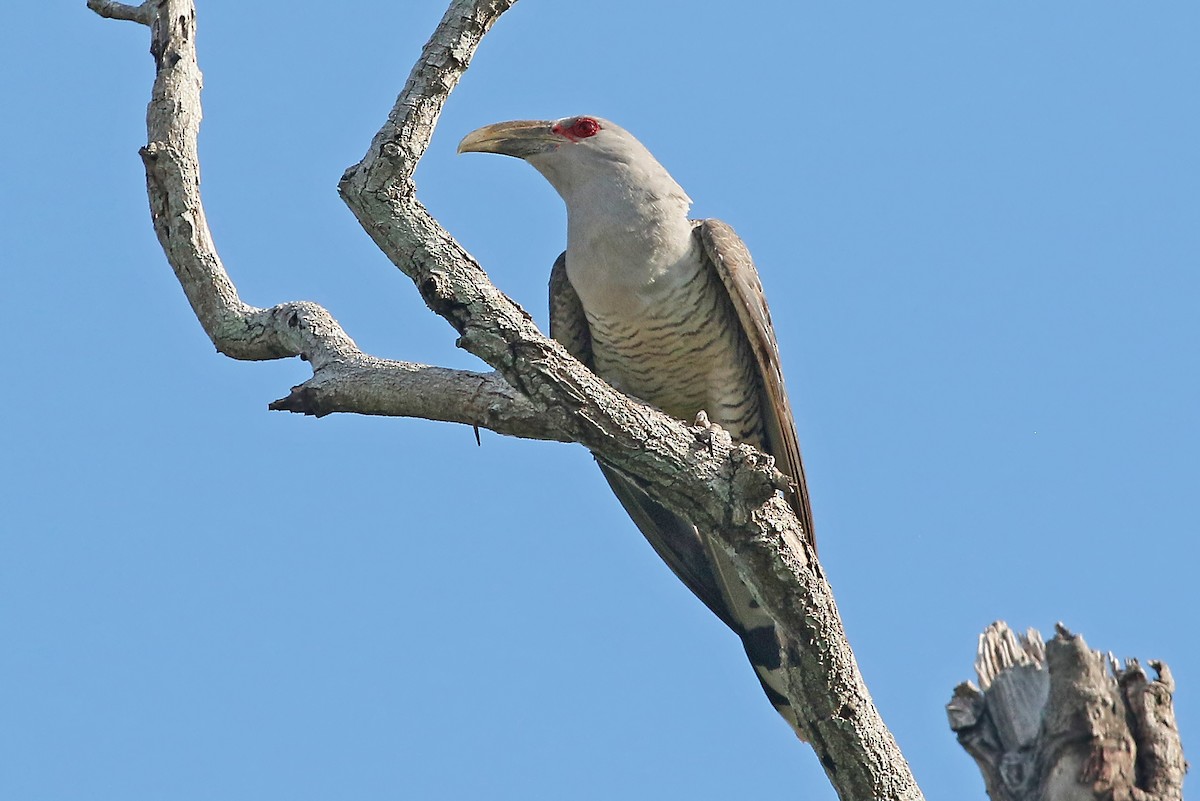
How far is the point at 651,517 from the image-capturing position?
250 inches

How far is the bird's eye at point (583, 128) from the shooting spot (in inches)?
246

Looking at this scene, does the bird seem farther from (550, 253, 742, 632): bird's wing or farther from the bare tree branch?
the bare tree branch

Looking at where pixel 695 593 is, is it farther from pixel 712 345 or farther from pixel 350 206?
pixel 350 206

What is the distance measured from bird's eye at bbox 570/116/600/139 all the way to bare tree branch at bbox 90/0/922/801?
1.79 m

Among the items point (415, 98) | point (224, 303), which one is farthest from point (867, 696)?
point (224, 303)

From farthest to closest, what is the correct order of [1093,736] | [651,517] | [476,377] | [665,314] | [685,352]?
1. [651,517]
2. [685,352]
3. [665,314]
4. [476,377]
5. [1093,736]

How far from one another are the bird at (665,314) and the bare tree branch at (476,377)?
1122 millimetres

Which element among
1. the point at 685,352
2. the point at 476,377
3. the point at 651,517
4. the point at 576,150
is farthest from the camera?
the point at 651,517

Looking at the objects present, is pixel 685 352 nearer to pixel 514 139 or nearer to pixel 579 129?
pixel 579 129

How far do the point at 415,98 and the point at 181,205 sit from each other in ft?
5.27

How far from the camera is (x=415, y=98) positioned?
4.03 m

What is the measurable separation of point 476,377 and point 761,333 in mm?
1781

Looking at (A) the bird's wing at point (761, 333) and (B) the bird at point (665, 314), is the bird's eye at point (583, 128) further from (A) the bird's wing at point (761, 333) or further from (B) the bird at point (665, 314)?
(A) the bird's wing at point (761, 333)

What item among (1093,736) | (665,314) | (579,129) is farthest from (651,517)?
(1093,736)
